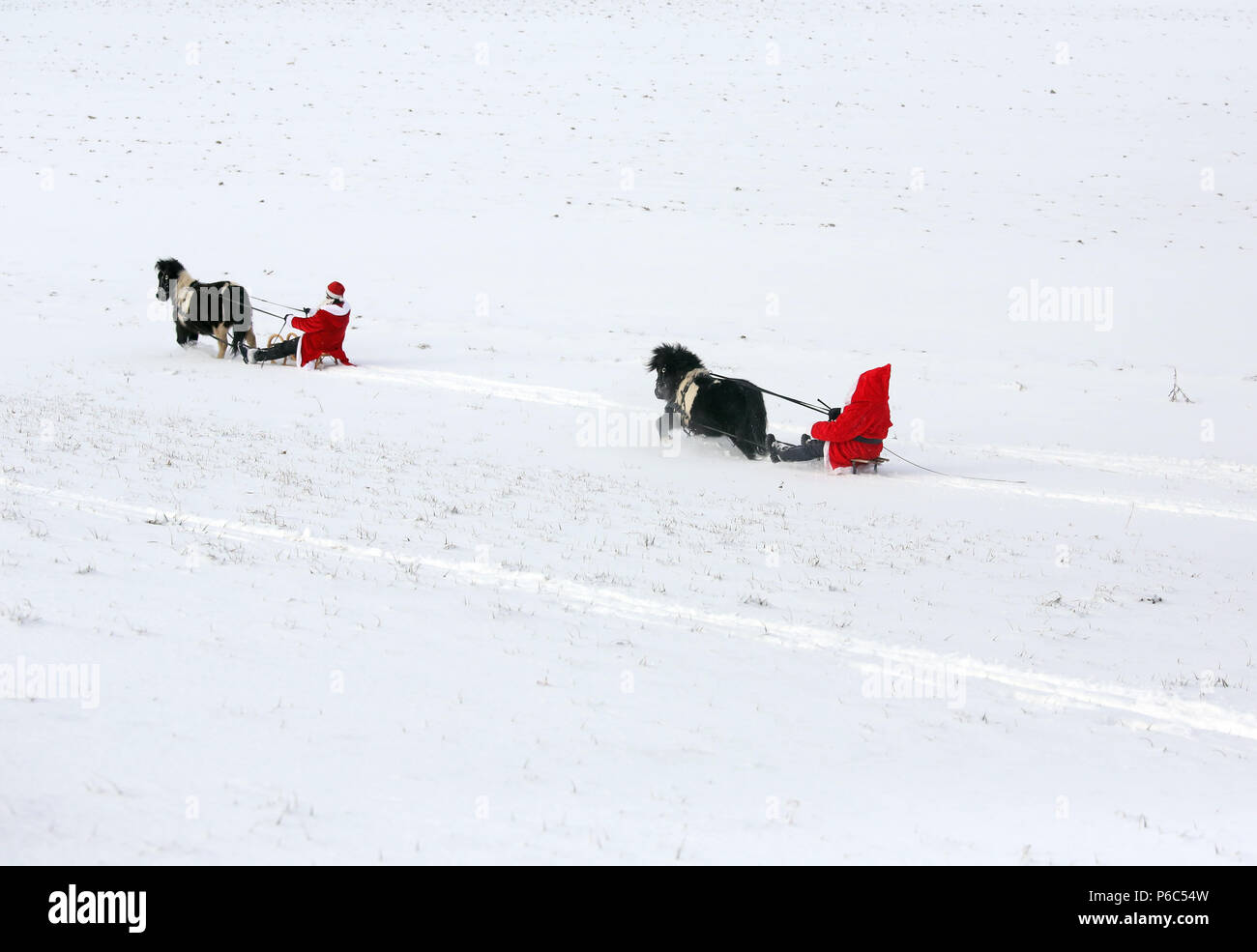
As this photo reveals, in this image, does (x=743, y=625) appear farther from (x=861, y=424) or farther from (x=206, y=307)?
(x=206, y=307)

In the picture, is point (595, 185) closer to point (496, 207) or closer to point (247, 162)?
point (496, 207)

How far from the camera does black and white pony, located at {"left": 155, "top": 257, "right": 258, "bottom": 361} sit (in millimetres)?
15969

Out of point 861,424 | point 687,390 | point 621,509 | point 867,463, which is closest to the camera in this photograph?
point 621,509

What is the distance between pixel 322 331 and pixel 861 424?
8.90 m

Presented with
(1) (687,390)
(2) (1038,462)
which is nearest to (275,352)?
(1) (687,390)

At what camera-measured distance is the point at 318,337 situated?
15.9 m

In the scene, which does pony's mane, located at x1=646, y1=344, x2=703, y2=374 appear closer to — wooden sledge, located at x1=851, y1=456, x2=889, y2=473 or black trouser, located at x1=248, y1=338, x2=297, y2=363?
wooden sledge, located at x1=851, y1=456, x2=889, y2=473

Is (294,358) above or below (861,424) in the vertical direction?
above

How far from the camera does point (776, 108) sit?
38.1 m

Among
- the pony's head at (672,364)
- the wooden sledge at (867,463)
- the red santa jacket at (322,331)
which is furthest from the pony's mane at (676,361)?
the red santa jacket at (322,331)

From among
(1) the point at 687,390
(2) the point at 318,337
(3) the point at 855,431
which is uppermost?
(2) the point at 318,337

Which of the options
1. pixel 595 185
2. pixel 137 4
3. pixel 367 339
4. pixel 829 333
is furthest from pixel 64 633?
pixel 137 4

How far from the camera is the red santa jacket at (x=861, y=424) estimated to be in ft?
37.4

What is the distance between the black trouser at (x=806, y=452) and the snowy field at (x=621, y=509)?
18 centimetres
